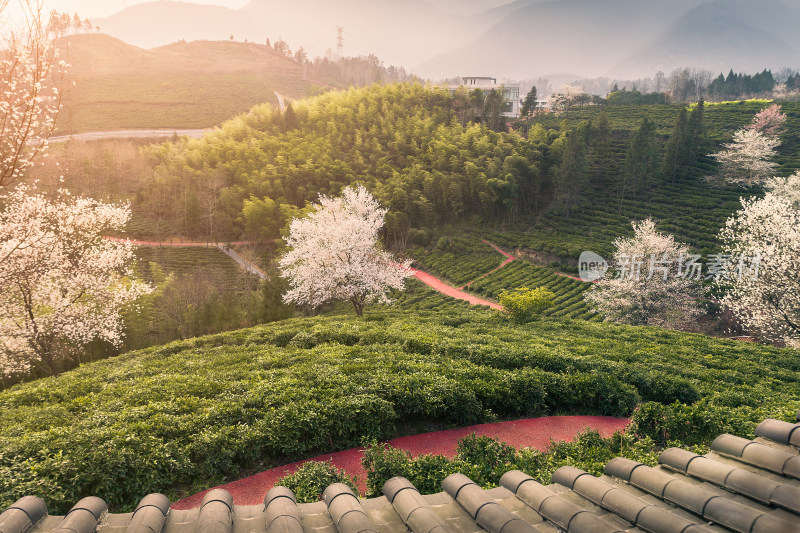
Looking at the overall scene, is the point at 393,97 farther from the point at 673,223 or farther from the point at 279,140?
the point at 673,223

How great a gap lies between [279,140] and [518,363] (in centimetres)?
5519

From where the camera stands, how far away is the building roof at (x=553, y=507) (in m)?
2.63

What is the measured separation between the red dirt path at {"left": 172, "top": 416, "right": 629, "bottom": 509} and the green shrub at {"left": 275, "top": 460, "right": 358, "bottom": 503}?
0.40m

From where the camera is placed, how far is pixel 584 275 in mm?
35156

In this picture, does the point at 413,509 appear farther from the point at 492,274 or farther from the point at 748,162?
the point at 748,162

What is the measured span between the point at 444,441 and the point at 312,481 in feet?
9.63

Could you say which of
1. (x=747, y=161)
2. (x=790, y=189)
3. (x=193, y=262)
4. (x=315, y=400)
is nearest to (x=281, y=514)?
(x=315, y=400)

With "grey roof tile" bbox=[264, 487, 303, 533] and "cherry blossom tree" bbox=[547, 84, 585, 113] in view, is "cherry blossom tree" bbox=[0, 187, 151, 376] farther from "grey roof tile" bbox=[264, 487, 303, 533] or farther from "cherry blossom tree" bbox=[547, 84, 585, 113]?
"cherry blossom tree" bbox=[547, 84, 585, 113]

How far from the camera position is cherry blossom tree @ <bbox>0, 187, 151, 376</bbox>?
573 inches

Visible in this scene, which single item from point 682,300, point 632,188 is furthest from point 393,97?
point 682,300

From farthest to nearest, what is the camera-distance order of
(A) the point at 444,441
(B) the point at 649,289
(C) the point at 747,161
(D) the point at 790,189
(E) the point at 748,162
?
1. (E) the point at 748,162
2. (C) the point at 747,161
3. (D) the point at 790,189
4. (B) the point at 649,289
5. (A) the point at 444,441

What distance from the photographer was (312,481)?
5098 mm

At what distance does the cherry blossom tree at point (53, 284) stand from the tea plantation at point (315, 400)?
4.94 metres

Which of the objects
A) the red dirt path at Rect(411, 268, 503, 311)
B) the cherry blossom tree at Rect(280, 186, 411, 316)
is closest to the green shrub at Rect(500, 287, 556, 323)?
the cherry blossom tree at Rect(280, 186, 411, 316)
